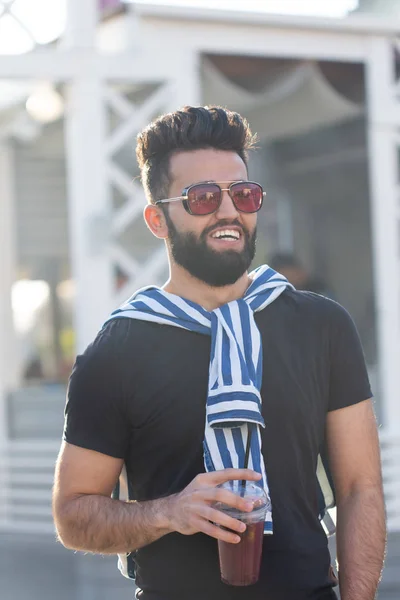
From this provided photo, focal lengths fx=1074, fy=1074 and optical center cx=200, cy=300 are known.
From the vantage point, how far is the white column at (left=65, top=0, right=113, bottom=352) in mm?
6891

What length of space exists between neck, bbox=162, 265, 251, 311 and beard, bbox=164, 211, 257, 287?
0.03 metres

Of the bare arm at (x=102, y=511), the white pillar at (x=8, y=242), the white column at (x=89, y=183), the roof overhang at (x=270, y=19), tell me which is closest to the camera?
the bare arm at (x=102, y=511)

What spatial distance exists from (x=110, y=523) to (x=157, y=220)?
2.45 feet

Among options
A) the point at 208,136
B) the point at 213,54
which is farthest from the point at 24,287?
the point at 208,136

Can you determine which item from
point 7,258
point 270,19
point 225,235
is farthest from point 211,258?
point 7,258

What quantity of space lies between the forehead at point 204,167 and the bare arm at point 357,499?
615 mm

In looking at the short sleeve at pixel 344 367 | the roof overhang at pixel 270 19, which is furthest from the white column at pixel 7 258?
the short sleeve at pixel 344 367

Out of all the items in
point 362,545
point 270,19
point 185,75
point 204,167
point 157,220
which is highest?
point 270,19

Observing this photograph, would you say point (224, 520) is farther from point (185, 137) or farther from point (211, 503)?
point (185, 137)

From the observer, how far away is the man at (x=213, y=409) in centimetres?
233

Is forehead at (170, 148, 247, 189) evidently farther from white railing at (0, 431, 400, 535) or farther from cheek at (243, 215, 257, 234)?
white railing at (0, 431, 400, 535)

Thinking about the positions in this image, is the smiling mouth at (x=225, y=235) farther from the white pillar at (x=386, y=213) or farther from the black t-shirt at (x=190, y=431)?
the white pillar at (x=386, y=213)

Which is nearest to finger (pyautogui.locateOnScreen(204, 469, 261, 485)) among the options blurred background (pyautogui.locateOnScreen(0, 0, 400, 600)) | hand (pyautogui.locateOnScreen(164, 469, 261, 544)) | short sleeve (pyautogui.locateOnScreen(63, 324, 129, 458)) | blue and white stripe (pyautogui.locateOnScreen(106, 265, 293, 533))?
hand (pyautogui.locateOnScreen(164, 469, 261, 544))

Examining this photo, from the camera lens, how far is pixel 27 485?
8.48 meters
